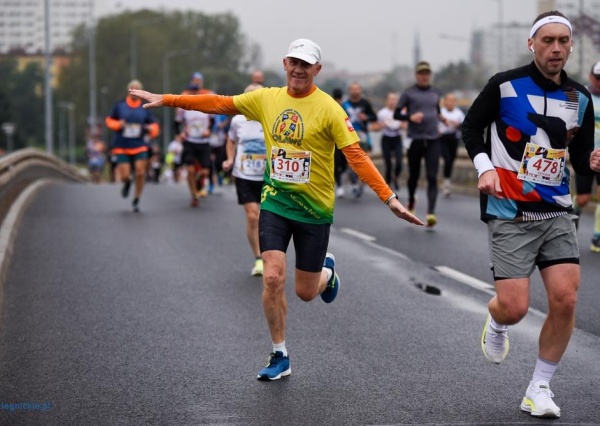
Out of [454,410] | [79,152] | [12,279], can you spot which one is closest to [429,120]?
[12,279]

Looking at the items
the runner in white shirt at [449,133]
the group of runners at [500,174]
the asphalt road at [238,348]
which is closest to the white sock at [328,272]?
the group of runners at [500,174]

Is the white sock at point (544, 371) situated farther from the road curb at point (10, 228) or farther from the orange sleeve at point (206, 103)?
the road curb at point (10, 228)

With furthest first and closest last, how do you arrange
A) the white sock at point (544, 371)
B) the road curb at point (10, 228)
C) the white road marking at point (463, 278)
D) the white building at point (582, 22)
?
the white building at point (582, 22) < the road curb at point (10, 228) < the white road marking at point (463, 278) < the white sock at point (544, 371)

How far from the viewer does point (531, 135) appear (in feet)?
20.2

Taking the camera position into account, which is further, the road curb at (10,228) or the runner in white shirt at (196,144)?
the runner in white shirt at (196,144)

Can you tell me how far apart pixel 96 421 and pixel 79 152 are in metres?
137

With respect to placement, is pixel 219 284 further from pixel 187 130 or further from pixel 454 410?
pixel 187 130

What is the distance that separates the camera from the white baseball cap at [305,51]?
6812 millimetres

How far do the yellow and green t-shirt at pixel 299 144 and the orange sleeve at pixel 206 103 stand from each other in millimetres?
56

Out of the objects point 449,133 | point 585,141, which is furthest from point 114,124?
point 585,141

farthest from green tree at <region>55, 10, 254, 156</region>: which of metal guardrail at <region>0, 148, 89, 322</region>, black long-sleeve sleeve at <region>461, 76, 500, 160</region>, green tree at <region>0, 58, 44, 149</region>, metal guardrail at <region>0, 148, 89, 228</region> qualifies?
black long-sleeve sleeve at <region>461, 76, 500, 160</region>

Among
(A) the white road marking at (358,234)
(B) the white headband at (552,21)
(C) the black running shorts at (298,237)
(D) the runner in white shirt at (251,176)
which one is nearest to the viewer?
(B) the white headband at (552,21)

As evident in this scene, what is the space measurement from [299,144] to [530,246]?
1564 millimetres

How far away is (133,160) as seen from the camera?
62.1 ft
